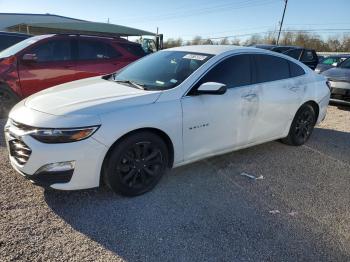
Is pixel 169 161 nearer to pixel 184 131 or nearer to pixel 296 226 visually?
pixel 184 131

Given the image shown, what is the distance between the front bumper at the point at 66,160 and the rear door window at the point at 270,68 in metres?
2.47

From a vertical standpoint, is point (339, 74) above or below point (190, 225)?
above

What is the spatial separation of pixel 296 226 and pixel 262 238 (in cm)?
44

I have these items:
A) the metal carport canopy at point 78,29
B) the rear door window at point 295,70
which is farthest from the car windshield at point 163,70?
the metal carport canopy at point 78,29

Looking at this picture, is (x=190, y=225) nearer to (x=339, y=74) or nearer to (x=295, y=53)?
(x=339, y=74)

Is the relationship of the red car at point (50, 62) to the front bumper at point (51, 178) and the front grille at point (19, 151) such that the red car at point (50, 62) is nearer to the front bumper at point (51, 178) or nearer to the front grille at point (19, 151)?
the front grille at point (19, 151)

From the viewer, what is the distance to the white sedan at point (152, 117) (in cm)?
300

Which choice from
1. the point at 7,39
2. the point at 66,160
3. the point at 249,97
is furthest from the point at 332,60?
the point at 66,160

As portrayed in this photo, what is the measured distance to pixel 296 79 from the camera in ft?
16.6

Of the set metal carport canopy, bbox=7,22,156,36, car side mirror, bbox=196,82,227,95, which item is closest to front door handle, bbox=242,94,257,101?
car side mirror, bbox=196,82,227,95

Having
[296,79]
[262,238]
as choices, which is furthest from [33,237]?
[296,79]

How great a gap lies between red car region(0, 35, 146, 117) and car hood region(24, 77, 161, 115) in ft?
9.05

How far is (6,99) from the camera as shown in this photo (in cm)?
632

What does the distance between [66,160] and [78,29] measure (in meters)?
30.7
